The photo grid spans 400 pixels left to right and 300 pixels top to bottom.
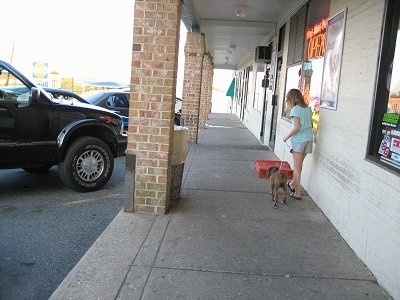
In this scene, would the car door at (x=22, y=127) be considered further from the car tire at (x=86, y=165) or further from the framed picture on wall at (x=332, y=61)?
the framed picture on wall at (x=332, y=61)

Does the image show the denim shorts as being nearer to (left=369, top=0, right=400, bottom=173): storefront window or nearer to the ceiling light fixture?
(left=369, top=0, right=400, bottom=173): storefront window

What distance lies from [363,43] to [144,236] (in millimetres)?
3103

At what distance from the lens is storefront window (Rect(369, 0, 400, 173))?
3.88 m

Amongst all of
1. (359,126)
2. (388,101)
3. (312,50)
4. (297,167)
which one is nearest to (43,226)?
(297,167)

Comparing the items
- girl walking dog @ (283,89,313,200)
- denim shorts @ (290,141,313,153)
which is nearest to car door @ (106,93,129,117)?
girl walking dog @ (283,89,313,200)

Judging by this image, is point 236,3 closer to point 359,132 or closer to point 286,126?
point 286,126

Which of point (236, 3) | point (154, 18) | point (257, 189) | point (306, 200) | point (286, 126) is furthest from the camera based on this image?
point (236, 3)

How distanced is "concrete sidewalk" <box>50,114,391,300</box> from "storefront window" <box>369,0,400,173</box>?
1078 millimetres

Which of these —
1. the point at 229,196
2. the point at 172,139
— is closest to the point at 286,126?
the point at 229,196

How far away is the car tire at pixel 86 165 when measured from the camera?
21.7 ft

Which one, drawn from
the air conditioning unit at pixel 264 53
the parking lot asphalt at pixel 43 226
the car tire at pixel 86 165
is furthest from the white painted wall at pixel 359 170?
the air conditioning unit at pixel 264 53

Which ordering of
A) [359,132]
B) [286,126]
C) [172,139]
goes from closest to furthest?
[359,132] < [172,139] < [286,126]

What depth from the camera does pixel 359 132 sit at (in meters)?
4.63

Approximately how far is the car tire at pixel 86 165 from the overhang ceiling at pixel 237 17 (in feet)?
14.0
